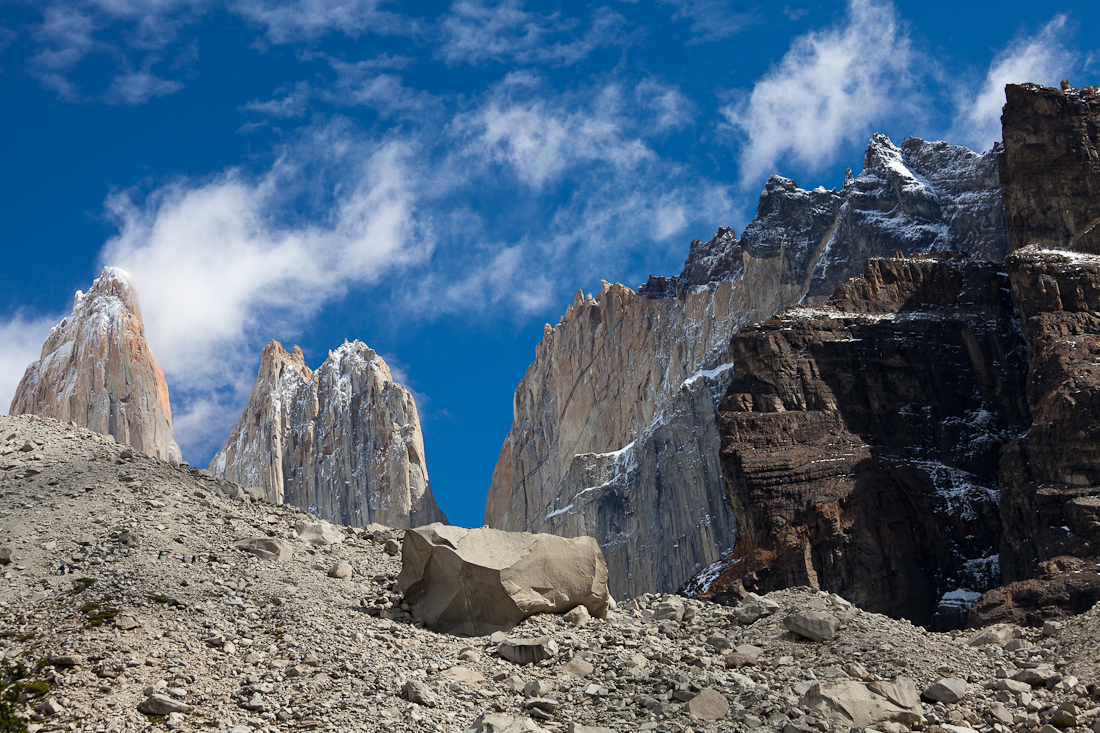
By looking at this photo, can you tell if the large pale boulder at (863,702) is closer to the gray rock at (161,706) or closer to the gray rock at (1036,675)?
the gray rock at (1036,675)

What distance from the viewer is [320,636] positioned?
23.3 metres

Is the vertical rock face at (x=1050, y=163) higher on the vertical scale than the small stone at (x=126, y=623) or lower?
higher

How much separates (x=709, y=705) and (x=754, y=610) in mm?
7074

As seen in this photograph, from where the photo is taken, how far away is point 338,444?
169125 millimetres

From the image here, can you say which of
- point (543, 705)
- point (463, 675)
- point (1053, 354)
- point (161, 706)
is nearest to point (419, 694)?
point (463, 675)

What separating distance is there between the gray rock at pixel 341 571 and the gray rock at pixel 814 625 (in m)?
10.9

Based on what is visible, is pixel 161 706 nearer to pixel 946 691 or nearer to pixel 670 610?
pixel 670 610

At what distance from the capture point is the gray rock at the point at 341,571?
94.7ft

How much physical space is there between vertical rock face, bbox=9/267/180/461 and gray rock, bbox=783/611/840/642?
107792 mm

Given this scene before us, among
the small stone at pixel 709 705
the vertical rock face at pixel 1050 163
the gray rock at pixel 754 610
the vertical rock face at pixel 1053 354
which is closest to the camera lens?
the small stone at pixel 709 705

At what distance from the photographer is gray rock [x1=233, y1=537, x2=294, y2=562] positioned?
2869cm

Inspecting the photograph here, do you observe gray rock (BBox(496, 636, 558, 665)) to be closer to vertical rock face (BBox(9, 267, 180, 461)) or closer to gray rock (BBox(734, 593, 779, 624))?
gray rock (BBox(734, 593, 779, 624))

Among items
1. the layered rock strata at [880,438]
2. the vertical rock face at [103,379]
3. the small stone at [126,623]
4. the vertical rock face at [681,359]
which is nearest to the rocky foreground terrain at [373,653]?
the small stone at [126,623]

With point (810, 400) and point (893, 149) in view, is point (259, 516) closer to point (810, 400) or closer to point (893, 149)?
point (810, 400)
